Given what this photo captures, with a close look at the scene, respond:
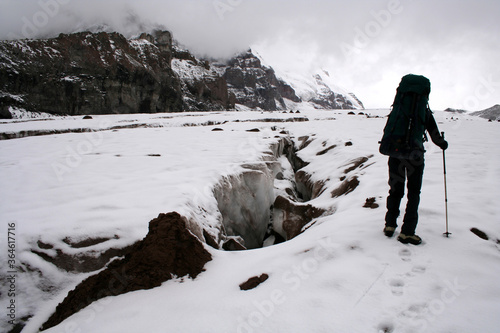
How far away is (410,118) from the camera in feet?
9.97

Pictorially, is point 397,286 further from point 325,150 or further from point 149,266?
point 325,150

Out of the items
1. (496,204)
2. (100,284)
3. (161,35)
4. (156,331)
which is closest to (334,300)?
(156,331)

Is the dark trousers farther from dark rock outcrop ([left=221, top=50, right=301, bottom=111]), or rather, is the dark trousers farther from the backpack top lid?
dark rock outcrop ([left=221, top=50, right=301, bottom=111])

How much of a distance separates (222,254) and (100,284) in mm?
1382

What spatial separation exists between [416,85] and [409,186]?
45.7 inches

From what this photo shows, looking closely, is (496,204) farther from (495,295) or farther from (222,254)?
(222,254)

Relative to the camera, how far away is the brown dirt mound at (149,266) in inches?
105

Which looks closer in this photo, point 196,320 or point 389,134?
point 196,320

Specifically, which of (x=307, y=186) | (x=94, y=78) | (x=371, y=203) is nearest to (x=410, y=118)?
(x=371, y=203)

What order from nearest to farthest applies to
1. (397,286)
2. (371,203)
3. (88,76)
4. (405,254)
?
(397,286)
(405,254)
(371,203)
(88,76)

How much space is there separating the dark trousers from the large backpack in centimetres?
17

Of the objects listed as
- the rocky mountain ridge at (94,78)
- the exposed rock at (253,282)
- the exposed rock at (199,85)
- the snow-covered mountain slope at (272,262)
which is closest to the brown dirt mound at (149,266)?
the snow-covered mountain slope at (272,262)

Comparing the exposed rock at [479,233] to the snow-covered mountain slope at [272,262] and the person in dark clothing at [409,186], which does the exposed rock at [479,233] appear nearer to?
the snow-covered mountain slope at [272,262]

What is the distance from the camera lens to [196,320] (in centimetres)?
213
